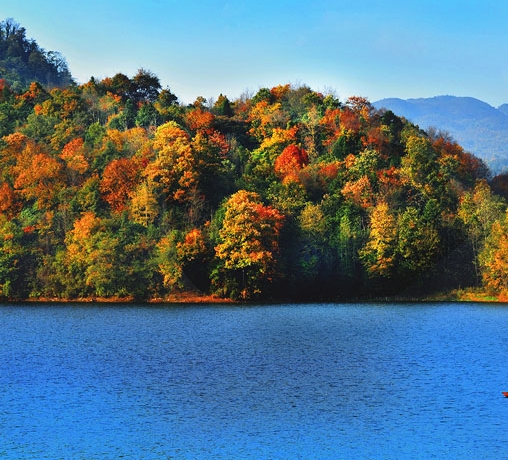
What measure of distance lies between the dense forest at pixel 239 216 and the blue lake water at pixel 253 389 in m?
21.9

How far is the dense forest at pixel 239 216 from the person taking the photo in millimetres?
83000

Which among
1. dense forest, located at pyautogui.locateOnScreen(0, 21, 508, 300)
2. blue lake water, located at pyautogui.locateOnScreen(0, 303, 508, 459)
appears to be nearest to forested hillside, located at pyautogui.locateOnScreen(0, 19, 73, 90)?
dense forest, located at pyautogui.locateOnScreen(0, 21, 508, 300)

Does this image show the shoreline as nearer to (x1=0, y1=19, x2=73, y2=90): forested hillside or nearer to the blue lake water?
the blue lake water

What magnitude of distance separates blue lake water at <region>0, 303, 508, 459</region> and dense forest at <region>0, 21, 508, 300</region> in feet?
72.0

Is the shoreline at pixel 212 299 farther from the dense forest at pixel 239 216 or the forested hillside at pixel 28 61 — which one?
the forested hillside at pixel 28 61

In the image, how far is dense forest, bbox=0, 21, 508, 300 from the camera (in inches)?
3268

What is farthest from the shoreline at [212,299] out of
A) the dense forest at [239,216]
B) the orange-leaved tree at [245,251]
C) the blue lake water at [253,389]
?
the blue lake water at [253,389]

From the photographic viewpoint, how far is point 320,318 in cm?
6381

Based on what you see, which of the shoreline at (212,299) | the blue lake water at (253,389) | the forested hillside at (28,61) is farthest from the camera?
the forested hillside at (28,61)

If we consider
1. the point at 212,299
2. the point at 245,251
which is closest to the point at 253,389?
the point at 245,251

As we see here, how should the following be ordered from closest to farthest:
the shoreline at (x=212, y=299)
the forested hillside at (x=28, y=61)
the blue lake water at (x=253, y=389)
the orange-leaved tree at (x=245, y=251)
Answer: the blue lake water at (x=253, y=389) → the orange-leaved tree at (x=245, y=251) → the shoreline at (x=212, y=299) → the forested hillside at (x=28, y=61)

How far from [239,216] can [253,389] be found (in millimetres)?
47701

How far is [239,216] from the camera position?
268 ft

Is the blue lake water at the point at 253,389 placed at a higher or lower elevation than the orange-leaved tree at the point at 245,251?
lower
